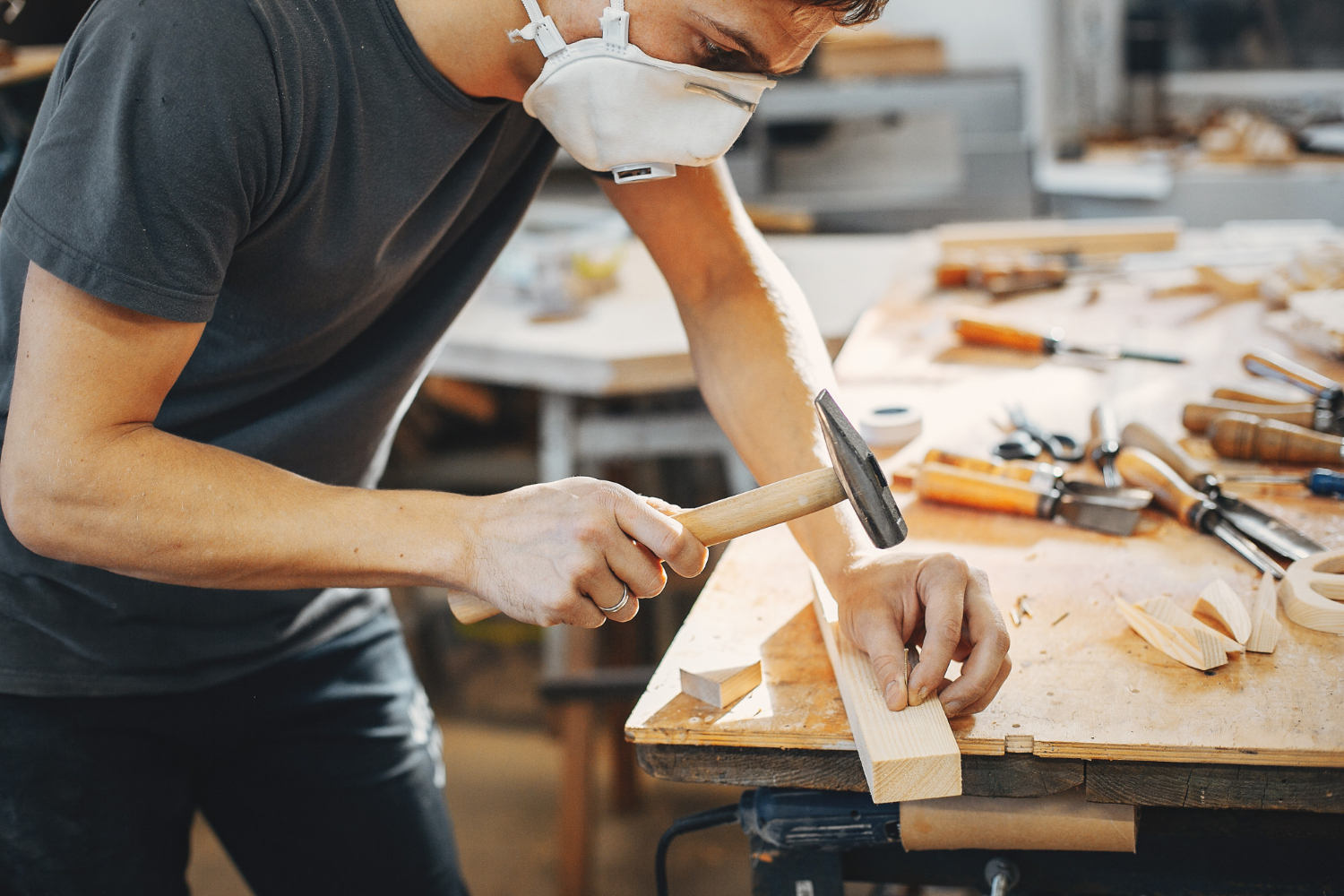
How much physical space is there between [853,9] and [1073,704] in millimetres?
682

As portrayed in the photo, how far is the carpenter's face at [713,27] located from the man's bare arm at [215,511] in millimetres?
434

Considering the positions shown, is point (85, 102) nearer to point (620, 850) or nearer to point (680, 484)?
point (620, 850)

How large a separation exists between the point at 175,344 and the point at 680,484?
2.76 metres

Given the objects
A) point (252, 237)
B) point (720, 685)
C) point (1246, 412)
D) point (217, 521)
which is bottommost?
point (1246, 412)

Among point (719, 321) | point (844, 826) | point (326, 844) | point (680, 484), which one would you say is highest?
point (719, 321)

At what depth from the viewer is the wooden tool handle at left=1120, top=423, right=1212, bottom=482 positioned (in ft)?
4.55

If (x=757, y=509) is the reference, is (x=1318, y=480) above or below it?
below

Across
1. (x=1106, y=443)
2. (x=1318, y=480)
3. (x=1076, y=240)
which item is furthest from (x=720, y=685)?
(x=1076, y=240)

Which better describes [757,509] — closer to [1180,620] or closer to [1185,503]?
[1180,620]

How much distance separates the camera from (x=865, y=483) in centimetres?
95

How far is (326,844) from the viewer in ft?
4.58

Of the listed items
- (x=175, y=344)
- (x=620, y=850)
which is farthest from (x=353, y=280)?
(x=620, y=850)

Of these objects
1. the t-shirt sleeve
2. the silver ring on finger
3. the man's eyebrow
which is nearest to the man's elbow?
the t-shirt sleeve

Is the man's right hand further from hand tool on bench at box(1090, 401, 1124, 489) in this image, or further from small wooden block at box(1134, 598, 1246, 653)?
hand tool on bench at box(1090, 401, 1124, 489)
